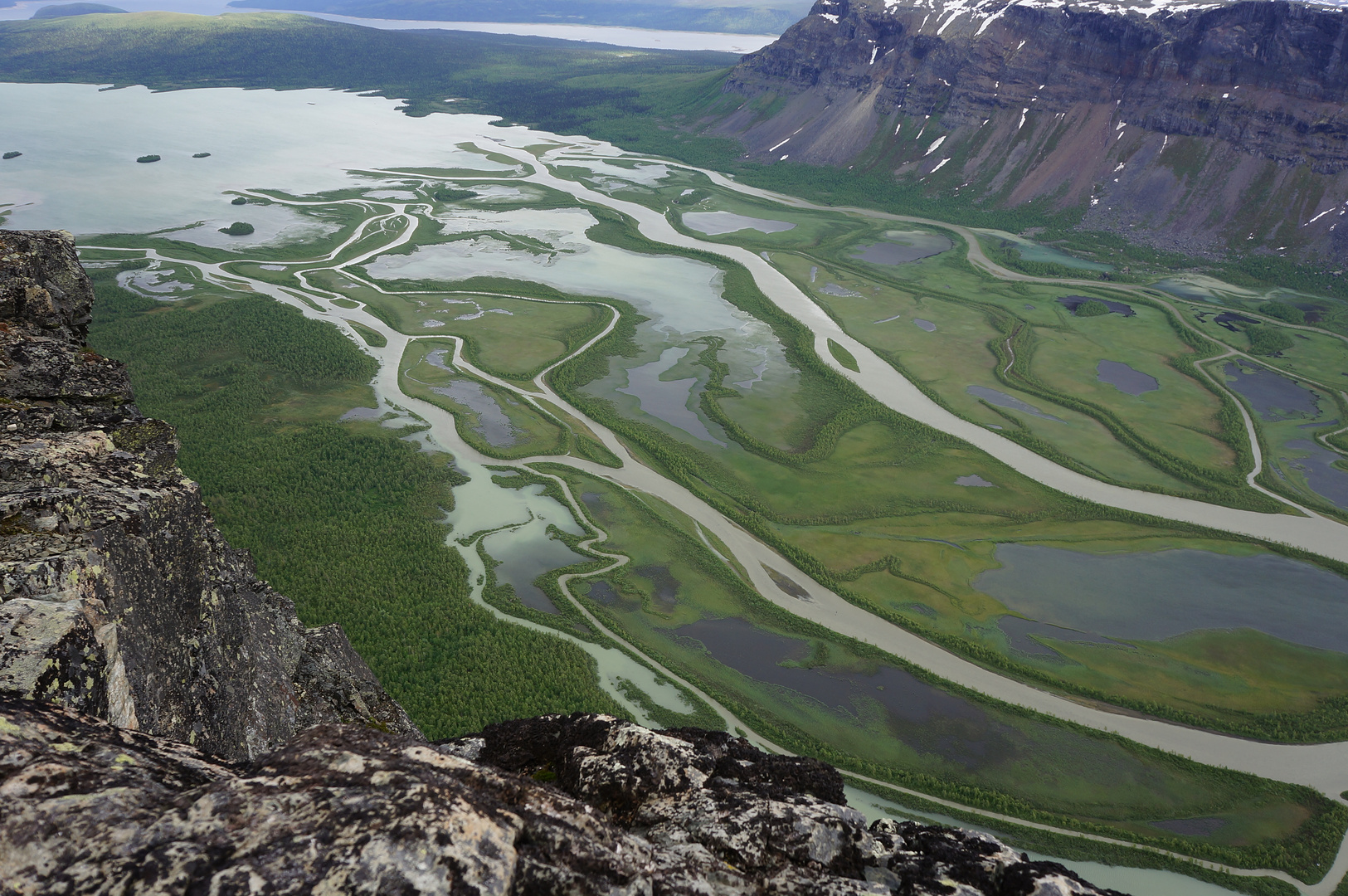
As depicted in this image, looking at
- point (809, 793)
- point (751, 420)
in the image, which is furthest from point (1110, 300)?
point (809, 793)

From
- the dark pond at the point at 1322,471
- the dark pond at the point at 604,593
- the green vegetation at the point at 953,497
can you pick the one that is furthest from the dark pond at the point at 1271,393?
the dark pond at the point at 604,593

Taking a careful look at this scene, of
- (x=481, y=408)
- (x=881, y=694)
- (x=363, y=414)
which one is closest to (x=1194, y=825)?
(x=881, y=694)

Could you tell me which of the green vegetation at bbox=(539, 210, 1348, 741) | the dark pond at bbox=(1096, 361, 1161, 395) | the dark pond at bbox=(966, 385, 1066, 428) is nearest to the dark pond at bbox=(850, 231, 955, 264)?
the green vegetation at bbox=(539, 210, 1348, 741)

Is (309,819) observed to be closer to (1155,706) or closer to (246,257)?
(1155,706)

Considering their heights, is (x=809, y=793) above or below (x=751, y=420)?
above

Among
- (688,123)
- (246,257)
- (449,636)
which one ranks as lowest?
(449,636)

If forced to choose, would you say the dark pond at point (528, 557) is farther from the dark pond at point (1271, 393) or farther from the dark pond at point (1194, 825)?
the dark pond at point (1271, 393)

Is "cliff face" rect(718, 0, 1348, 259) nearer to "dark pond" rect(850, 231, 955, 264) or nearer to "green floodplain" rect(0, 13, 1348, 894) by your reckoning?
"green floodplain" rect(0, 13, 1348, 894)

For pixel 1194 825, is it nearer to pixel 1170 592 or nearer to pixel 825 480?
pixel 1170 592
